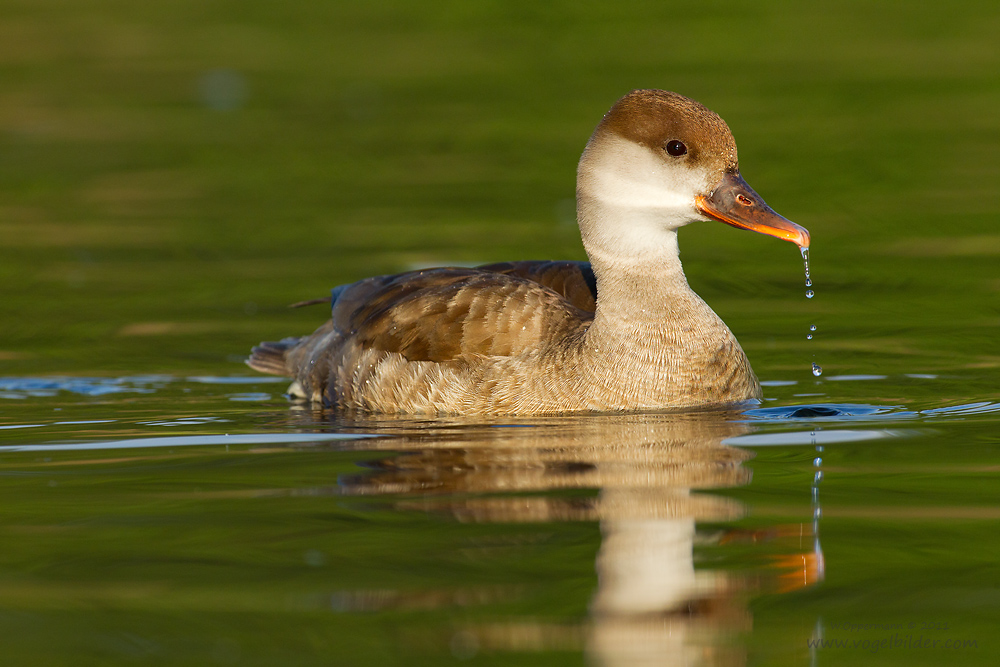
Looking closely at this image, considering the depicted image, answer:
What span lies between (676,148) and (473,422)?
5.56ft

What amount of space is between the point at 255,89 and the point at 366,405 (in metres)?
11.6

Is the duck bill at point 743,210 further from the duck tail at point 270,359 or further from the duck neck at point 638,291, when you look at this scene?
the duck tail at point 270,359

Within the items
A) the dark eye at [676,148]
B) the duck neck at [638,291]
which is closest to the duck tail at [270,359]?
the duck neck at [638,291]

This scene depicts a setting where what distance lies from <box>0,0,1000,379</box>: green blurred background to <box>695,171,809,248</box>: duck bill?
1463 millimetres

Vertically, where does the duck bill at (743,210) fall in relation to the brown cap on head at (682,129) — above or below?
below

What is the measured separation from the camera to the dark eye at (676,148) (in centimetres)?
758

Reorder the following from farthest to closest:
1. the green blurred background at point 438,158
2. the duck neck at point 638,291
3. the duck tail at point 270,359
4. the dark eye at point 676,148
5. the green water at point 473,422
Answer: the green blurred background at point 438,158
the duck tail at point 270,359
the duck neck at point 638,291
the dark eye at point 676,148
the green water at point 473,422

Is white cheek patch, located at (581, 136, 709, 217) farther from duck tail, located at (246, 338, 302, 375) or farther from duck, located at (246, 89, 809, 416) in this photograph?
duck tail, located at (246, 338, 302, 375)

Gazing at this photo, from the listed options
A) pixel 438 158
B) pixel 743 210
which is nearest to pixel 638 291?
pixel 743 210

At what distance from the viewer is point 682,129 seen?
755cm

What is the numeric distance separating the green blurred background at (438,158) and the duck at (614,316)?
1199 mm

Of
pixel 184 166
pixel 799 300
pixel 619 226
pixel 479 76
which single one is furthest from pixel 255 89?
pixel 619 226

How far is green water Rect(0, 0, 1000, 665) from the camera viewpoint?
481cm

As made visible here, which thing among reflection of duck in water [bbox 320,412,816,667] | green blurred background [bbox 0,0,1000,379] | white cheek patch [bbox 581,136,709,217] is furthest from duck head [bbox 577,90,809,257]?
green blurred background [bbox 0,0,1000,379]
